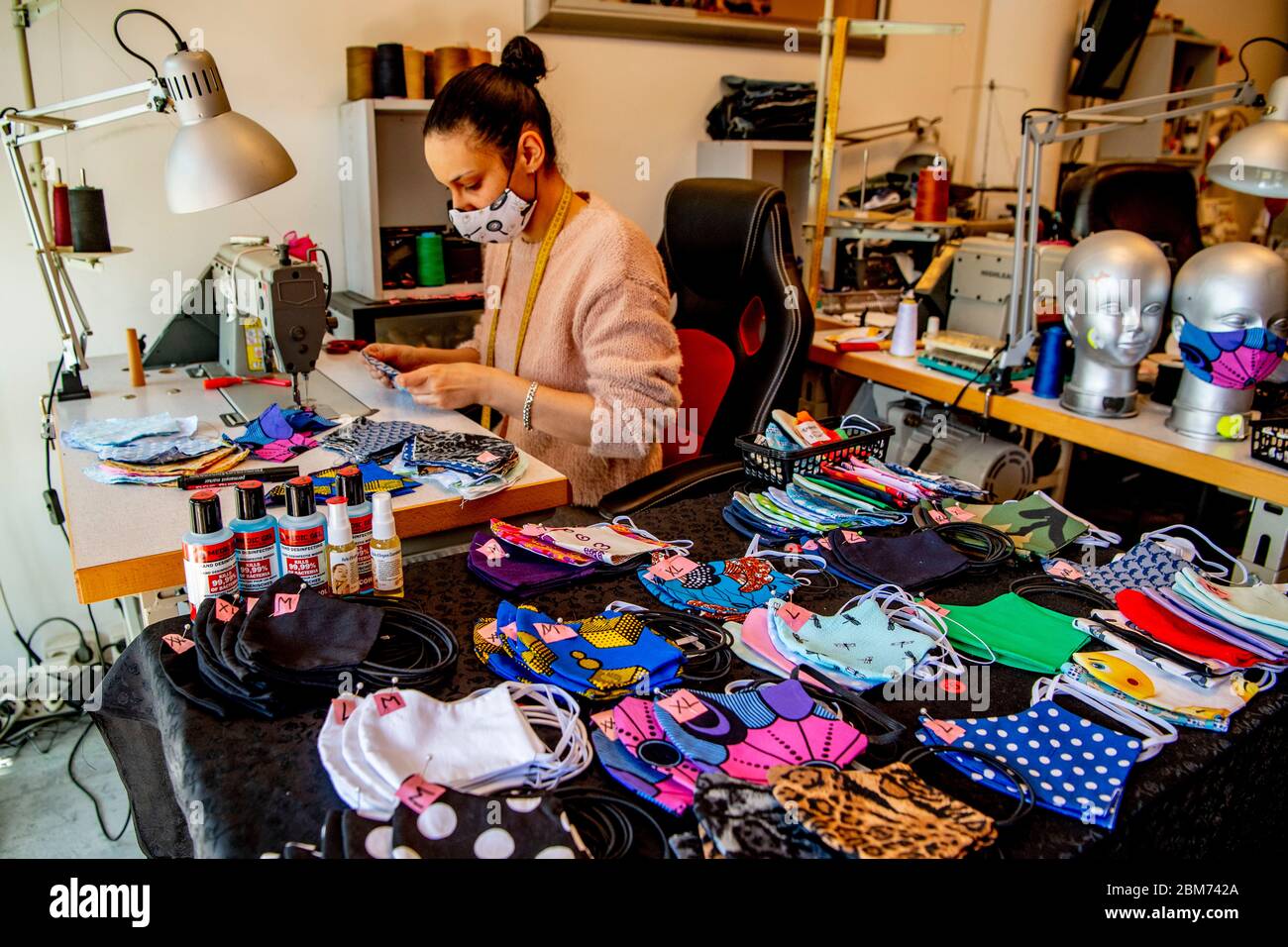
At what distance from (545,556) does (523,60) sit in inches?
47.3

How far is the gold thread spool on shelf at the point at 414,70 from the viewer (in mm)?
2789

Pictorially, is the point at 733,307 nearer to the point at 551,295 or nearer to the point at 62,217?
the point at 551,295

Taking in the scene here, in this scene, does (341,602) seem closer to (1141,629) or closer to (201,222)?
(1141,629)

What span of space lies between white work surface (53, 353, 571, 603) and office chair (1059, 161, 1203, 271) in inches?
96.4

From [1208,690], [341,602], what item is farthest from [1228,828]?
[341,602]

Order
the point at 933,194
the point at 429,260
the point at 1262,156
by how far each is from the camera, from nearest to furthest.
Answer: the point at 1262,156
the point at 429,260
the point at 933,194

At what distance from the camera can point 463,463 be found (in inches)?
64.4

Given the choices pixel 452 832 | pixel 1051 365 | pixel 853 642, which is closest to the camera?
pixel 452 832

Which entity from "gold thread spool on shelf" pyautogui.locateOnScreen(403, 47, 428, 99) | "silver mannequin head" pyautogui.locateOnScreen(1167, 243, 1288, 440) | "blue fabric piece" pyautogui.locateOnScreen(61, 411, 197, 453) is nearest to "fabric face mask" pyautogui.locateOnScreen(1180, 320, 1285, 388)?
"silver mannequin head" pyautogui.locateOnScreen(1167, 243, 1288, 440)

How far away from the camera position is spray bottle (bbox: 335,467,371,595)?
1.23 metres

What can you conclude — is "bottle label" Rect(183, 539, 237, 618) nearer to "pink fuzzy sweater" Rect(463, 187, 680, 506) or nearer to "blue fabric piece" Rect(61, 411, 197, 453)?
"blue fabric piece" Rect(61, 411, 197, 453)

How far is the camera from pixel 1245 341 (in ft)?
6.31

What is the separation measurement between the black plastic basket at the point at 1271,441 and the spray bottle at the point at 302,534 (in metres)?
1.88

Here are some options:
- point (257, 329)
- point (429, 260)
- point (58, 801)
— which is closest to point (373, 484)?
point (257, 329)
